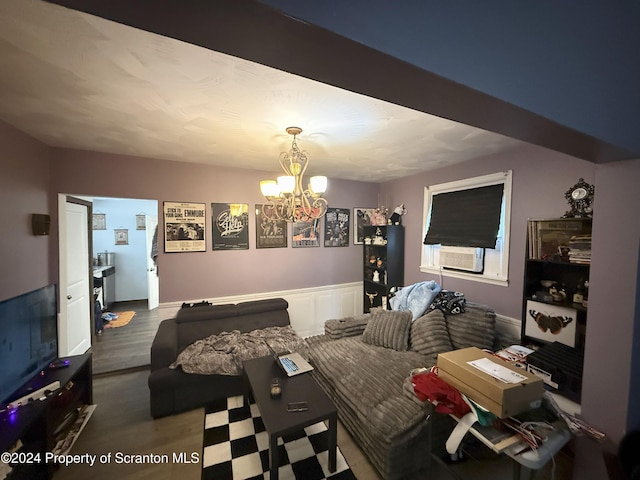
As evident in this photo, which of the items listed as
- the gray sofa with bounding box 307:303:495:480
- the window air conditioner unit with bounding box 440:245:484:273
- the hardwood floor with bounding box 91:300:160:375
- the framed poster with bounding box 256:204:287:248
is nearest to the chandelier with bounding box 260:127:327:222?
Answer: the framed poster with bounding box 256:204:287:248

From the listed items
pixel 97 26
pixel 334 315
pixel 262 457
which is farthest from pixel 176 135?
pixel 334 315

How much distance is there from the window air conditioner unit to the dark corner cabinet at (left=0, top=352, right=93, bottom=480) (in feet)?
12.3

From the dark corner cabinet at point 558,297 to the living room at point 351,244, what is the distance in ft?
1.02

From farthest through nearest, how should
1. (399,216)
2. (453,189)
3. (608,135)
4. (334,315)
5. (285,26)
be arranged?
(334,315) → (399,216) → (453,189) → (608,135) → (285,26)

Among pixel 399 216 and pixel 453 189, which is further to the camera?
pixel 399 216

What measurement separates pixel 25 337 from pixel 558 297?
12.6ft

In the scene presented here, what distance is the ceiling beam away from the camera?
436 mm

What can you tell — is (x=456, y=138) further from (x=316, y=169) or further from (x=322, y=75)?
(x=322, y=75)

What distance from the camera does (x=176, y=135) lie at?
2.22 m

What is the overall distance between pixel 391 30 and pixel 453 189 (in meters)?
2.95

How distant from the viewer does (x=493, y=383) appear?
1.19 m

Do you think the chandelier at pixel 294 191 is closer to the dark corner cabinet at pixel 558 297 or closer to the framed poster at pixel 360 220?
the dark corner cabinet at pixel 558 297

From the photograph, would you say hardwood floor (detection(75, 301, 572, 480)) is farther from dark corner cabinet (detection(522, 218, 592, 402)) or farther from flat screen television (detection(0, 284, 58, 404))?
flat screen television (detection(0, 284, 58, 404))

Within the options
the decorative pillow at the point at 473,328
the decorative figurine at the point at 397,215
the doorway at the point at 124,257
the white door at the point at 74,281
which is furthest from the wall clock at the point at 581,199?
the doorway at the point at 124,257
